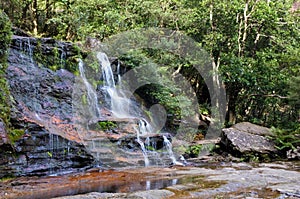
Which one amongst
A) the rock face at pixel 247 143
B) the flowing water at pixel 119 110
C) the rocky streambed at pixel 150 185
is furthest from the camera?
the rock face at pixel 247 143

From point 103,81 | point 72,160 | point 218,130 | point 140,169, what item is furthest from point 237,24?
point 72,160

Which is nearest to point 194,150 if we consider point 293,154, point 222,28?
point 293,154

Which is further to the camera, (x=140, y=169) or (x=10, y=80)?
(x=10, y=80)

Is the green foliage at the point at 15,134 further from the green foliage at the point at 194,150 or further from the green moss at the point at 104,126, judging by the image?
the green foliage at the point at 194,150

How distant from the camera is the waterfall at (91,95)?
1046 centimetres

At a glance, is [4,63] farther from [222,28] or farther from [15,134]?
[222,28]

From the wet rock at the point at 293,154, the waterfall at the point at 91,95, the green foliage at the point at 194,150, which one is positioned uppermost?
the waterfall at the point at 91,95

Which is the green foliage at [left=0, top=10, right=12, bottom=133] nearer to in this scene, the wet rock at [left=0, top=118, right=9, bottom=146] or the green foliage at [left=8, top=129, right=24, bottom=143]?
the green foliage at [left=8, top=129, right=24, bottom=143]

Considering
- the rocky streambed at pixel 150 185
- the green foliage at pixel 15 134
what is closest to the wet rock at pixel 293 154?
the rocky streambed at pixel 150 185

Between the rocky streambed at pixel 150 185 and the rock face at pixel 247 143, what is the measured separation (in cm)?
321

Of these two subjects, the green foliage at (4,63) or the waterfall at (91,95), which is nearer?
the green foliage at (4,63)

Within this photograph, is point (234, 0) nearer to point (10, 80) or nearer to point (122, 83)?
point (122, 83)

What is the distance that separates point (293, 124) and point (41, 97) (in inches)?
503

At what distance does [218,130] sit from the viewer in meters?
15.2
